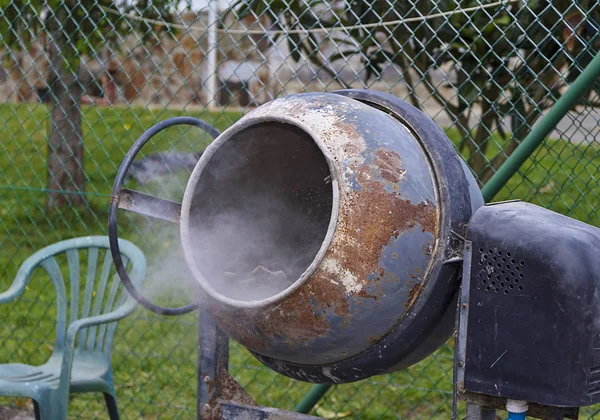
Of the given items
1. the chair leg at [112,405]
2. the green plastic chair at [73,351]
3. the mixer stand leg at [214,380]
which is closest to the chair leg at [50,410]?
the green plastic chair at [73,351]

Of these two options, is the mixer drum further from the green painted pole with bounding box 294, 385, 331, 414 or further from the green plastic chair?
the green plastic chair

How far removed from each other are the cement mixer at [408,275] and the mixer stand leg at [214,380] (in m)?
0.26

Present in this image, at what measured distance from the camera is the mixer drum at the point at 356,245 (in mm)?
1906

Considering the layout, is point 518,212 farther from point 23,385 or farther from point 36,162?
point 36,162

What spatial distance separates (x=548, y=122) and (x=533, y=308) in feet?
3.31

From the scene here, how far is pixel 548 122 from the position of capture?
2650 mm

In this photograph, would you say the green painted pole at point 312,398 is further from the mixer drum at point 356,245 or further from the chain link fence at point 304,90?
the mixer drum at point 356,245

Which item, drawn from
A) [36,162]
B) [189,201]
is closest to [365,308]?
[189,201]

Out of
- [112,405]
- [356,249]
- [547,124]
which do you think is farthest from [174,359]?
[356,249]

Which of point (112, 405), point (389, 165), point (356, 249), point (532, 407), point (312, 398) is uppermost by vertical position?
point (389, 165)

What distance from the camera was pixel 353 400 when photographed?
13.2 feet

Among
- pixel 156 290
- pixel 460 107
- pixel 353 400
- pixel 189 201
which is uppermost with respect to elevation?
pixel 189 201

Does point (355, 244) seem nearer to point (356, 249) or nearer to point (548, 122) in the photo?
point (356, 249)

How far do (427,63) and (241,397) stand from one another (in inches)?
96.2
